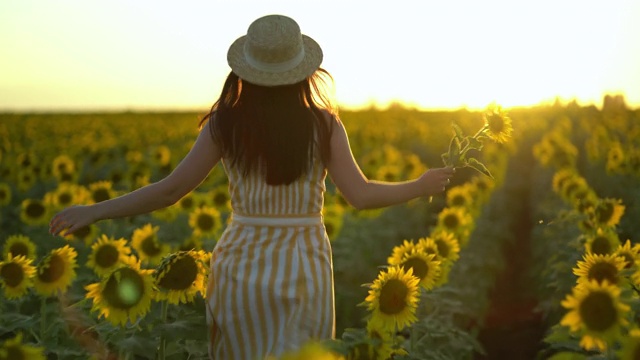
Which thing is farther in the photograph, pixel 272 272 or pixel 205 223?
pixel 205 223

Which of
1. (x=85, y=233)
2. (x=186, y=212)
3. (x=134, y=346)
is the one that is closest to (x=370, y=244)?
(x=186, y=212)

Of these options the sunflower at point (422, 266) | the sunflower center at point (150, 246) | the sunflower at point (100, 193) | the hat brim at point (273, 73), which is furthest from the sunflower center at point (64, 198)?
the hat brim at point (273, 73)

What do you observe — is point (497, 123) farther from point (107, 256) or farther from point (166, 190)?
point (107, 256)

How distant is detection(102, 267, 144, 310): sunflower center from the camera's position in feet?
11.8

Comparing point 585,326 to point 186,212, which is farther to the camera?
point 186,212

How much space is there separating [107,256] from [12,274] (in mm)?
597

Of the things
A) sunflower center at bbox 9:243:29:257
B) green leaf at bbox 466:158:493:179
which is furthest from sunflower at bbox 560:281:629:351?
sunflower center at bbox 9:243:29:257

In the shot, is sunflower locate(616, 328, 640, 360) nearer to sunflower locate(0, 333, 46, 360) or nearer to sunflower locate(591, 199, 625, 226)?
sunflower locate(0, 333, 46, 360)

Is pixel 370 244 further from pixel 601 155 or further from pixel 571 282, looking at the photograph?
pixel 601 155

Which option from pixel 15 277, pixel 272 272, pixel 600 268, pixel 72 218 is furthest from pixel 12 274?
pixel 600 268

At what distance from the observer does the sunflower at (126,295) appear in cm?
359

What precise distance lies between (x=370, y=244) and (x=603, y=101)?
85.0ft

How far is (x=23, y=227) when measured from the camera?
28.7 feet

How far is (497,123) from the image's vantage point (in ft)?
11.5
